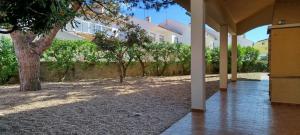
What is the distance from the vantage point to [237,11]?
1143 cm

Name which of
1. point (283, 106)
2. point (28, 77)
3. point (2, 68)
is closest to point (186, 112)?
point (283, 106)

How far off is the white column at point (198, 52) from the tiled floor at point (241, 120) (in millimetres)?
397

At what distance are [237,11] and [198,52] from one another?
5.35 meters

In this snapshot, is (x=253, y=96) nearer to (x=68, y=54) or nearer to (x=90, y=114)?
(x=90, y=114)

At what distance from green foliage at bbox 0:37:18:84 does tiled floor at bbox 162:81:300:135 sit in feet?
30.8

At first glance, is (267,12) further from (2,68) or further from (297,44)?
(2,68)

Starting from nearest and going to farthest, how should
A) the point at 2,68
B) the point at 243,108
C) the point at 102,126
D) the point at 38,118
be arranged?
the point at 102,126, the point at 38,118, the point at 243,108, the point at 2,68

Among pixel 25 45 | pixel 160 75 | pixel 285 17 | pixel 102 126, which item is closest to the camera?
pixel 102 126

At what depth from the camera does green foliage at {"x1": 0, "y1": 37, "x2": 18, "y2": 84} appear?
12.9 metres

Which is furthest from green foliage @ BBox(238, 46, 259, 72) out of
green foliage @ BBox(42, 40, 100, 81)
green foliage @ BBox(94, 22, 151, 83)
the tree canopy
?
the tree canopy

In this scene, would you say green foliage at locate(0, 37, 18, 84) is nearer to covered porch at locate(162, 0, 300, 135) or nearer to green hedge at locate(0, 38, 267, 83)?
green hedge at locate(0, 38, 267, 83)

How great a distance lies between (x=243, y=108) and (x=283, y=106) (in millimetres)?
1306

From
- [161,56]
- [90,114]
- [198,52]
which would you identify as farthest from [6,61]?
[198,52]

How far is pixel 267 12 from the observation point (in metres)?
13.0
